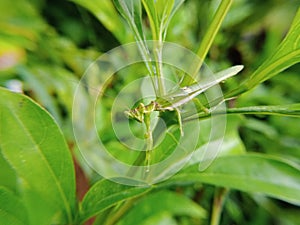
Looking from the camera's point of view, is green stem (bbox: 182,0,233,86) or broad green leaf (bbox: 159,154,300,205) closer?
green stem (bbox: 182,0,233,86)

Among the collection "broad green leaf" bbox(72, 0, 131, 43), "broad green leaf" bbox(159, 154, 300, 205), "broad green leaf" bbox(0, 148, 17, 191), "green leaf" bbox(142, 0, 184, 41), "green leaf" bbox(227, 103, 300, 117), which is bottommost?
"broad green leaf" bbox(159, 154, 300, 205)

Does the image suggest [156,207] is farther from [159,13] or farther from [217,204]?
[159,13]

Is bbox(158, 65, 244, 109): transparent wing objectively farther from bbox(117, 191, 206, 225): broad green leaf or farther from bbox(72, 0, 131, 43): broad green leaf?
bbox(72, 0, 131, 43): broad green leaf

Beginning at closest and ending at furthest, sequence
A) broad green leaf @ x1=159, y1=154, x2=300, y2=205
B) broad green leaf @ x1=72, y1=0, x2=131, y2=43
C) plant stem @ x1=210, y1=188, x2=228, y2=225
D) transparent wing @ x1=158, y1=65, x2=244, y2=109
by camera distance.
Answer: transparent wing @ x1=158, y1=65, x2=244, y2=109
broad green leaf @ x1=159, y1=154, x2=300, y2=205
plant stem @ x1=210, y1=188, x2=228, y2=225
broad green leaf @ x1=72, y1=0, x2=131, y2=43

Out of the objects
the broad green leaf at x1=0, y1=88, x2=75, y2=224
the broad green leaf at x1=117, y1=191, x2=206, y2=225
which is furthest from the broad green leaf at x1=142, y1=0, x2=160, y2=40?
the broad green leaf at x1=117, y1=191, x2=206, y2=225

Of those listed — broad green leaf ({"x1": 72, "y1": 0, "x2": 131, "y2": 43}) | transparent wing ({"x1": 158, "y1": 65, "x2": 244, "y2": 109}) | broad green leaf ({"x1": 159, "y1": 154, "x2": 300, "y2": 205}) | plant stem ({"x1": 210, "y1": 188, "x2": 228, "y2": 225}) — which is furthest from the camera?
broad green leaf ({"x1": 72, "y1": 0, "x2": 131, "y2": 43})

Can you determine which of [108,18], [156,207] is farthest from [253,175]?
[108,18]

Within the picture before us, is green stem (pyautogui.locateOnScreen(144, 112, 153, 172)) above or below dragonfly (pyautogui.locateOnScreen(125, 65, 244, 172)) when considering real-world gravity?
below

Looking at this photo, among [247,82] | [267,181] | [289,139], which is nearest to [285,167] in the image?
[267,181]
